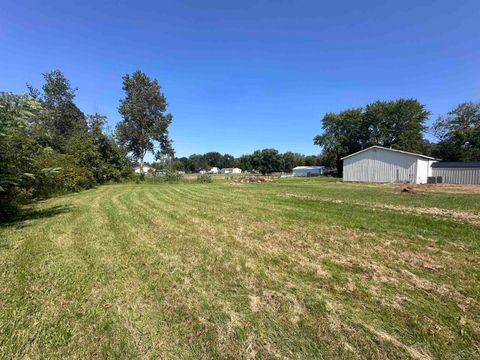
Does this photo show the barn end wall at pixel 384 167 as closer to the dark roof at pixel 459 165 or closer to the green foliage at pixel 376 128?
the dark roof at pixel 459 165

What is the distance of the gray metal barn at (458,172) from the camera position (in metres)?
23.9

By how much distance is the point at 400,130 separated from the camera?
1831 inches

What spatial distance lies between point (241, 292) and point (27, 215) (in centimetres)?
829

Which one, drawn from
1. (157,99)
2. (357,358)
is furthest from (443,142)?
(357,358)

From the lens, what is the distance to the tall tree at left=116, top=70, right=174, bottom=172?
33031 mm

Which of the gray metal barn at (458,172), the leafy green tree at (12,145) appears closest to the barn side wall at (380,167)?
the gray metal barn at (458,172)

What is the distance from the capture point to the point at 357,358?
1.98 metres

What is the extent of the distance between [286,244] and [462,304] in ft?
8.66

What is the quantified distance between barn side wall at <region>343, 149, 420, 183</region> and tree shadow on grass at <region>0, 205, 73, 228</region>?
28.7 meters

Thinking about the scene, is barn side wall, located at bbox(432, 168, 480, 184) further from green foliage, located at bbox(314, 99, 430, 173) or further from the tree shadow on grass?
the tree shadow on grass

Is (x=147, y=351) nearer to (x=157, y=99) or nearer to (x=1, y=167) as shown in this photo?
(x=1, y=167)

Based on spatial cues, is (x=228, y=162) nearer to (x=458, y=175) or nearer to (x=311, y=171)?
(x=311, y=171)

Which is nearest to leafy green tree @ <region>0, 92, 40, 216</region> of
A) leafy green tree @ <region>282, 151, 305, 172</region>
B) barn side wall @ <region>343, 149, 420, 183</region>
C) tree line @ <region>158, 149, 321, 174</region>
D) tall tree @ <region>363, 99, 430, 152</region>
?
tree line @ <region>158, 149, 321, 174</region>

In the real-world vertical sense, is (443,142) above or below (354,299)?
above
